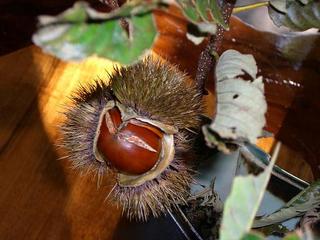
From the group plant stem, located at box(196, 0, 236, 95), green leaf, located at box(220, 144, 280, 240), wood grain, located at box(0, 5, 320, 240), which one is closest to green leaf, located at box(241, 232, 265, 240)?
green leaf, located at box(220, 144, 280, 240)

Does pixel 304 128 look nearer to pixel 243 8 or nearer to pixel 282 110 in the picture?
pixel 282 110

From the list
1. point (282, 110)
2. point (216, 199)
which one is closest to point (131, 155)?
point (216, 199)

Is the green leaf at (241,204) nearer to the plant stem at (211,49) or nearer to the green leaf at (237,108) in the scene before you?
the green leaf at (237,108)

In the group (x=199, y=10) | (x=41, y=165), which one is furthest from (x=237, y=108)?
(x=41, y=165)

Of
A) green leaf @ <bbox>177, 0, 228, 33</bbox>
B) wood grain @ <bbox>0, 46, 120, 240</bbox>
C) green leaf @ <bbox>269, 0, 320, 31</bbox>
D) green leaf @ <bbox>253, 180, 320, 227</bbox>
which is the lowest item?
wood grain @ <bbox>0, 46, 120, 240</bbox>

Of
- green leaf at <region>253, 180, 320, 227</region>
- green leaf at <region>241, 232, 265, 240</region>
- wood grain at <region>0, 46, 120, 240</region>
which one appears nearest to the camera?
green leaf at <region>241, 232, 265, 240</region>

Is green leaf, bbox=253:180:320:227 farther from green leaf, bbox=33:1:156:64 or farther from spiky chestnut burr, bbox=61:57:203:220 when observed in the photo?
green leaf, bbox=33:1:156:64

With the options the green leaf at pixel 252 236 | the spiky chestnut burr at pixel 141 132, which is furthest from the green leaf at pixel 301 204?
the green leaf at pixel 252 236
